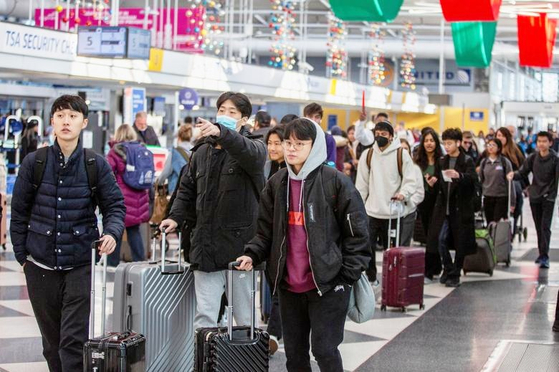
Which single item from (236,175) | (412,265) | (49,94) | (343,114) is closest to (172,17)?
(49,94)

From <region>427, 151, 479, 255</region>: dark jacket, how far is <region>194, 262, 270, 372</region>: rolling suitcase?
521 centimetres

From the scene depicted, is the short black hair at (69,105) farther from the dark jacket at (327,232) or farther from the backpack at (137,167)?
the backpack at (137,167)

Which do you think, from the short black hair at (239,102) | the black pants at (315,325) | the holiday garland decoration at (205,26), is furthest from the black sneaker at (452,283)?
the holiday garland decoration at (205,26)

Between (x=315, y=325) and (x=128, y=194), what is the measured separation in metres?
5.48

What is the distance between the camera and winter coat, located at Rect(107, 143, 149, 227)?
32.5ft

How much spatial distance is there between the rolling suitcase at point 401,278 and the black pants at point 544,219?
3207 mm

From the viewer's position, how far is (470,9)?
11672mm

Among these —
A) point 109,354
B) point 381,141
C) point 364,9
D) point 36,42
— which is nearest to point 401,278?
point 381,141

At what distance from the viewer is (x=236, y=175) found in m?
5.43

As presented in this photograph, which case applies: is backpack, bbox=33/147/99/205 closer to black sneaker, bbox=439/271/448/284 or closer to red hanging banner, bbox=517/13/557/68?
black sneaker, bbox=439/271/448/284

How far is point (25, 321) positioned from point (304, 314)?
329 cm

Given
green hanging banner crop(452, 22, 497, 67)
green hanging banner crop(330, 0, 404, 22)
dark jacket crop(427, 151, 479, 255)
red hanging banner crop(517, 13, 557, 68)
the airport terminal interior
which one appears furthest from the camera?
green hanging banner crop(452, 22, 497, 67)

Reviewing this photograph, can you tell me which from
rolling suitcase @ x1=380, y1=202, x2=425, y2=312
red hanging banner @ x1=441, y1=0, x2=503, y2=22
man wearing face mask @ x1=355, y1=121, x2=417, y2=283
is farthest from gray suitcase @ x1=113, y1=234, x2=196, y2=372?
red hanging banner @ x1=441, y1=0, x2=503, y2=22

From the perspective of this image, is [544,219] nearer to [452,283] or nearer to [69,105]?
[452,283]
